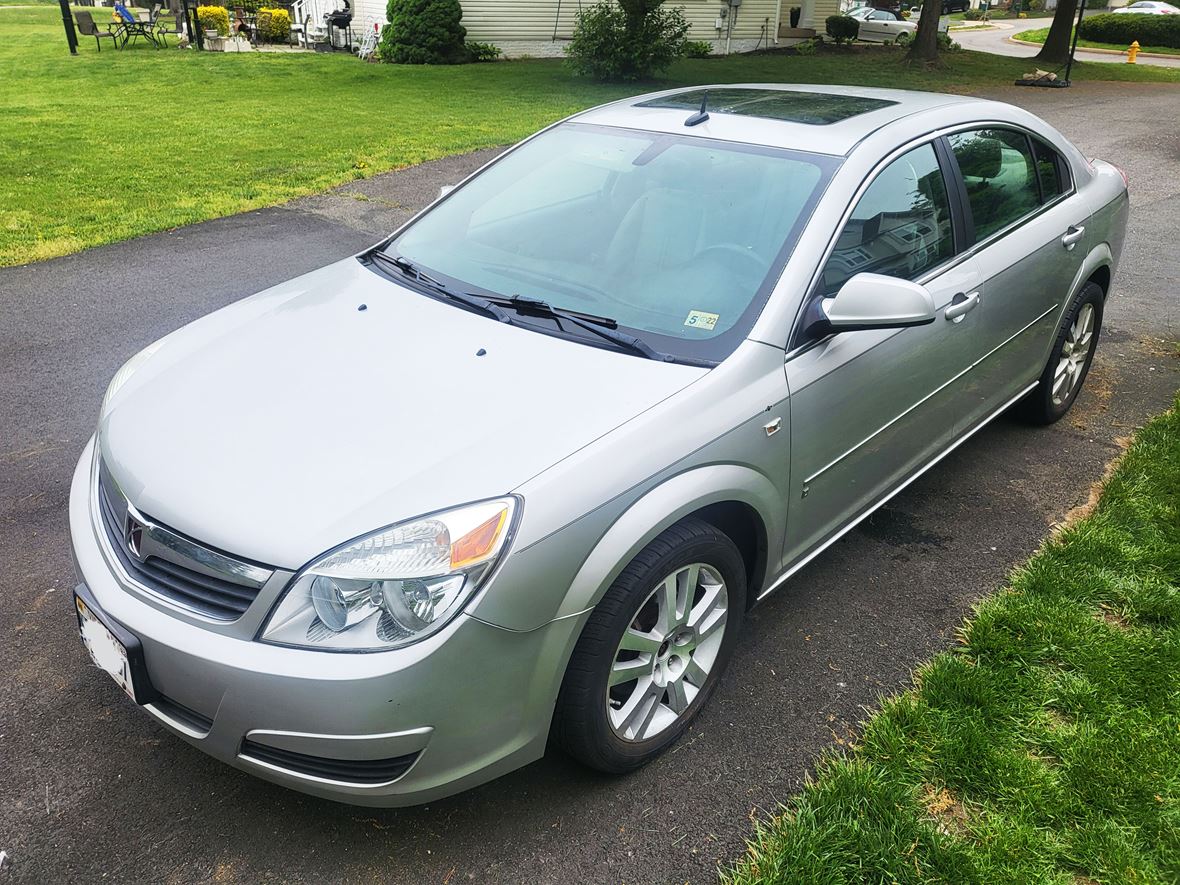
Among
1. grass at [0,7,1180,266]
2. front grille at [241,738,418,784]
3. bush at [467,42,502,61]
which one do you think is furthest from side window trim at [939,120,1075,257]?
bush at [467,42,502,61]

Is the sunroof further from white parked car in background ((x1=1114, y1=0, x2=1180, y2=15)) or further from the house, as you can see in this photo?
white parked car in background ((x1=1114, y1=0, x2=1180, y2=15))

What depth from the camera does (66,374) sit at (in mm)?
5207

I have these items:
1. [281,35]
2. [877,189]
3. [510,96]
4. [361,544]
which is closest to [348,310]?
[361,544]

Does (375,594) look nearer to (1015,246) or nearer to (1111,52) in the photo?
(1015,246)

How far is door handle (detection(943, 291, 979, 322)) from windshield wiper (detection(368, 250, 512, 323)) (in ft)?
5.43

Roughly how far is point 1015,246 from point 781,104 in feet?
3.79

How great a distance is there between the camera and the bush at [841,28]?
2883 centimetres

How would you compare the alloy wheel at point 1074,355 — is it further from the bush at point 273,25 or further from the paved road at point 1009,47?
the paved road at point 1009,47

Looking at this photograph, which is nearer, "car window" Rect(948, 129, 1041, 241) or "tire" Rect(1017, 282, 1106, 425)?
"car window" Rect(948, 129, 1041, 241)

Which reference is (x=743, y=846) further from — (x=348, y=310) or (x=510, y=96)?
(x=510, y=96)

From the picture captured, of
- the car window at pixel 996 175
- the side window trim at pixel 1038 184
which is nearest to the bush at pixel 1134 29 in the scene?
the side window trim at pixel 1038 184

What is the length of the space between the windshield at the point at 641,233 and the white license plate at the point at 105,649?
1.52 meters

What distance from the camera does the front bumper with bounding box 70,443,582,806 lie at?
2123 mm

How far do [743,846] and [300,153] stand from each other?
10.1m
